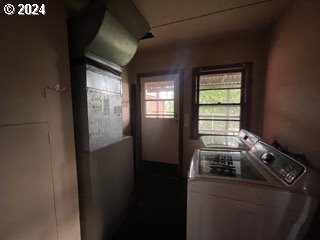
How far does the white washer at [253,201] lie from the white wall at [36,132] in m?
0.96

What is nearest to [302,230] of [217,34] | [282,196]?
[282,196]

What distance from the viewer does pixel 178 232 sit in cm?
176

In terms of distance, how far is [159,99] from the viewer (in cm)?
308

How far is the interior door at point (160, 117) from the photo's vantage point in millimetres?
2967

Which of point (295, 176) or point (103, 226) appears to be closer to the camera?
point (295, 176)

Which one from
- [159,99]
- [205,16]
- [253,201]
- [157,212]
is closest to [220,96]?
[159,99]

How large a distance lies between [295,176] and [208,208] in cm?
50

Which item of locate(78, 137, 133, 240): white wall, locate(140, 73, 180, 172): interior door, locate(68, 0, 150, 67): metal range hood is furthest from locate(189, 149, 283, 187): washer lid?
locate(140, 73, 180, 172): interior door

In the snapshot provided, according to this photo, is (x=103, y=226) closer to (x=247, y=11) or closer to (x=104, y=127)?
(x=104, y=127)

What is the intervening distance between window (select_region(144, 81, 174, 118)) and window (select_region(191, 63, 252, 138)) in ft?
1.42

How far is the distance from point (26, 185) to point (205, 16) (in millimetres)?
2165

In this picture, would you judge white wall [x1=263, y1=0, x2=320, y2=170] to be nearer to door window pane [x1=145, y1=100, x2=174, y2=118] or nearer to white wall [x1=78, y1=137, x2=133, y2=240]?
door window pane [x1=145, y1=100, x2=174, y2=118]

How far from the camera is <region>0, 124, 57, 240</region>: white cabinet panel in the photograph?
903 millimetres

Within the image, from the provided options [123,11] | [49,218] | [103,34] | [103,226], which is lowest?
[103,226]
